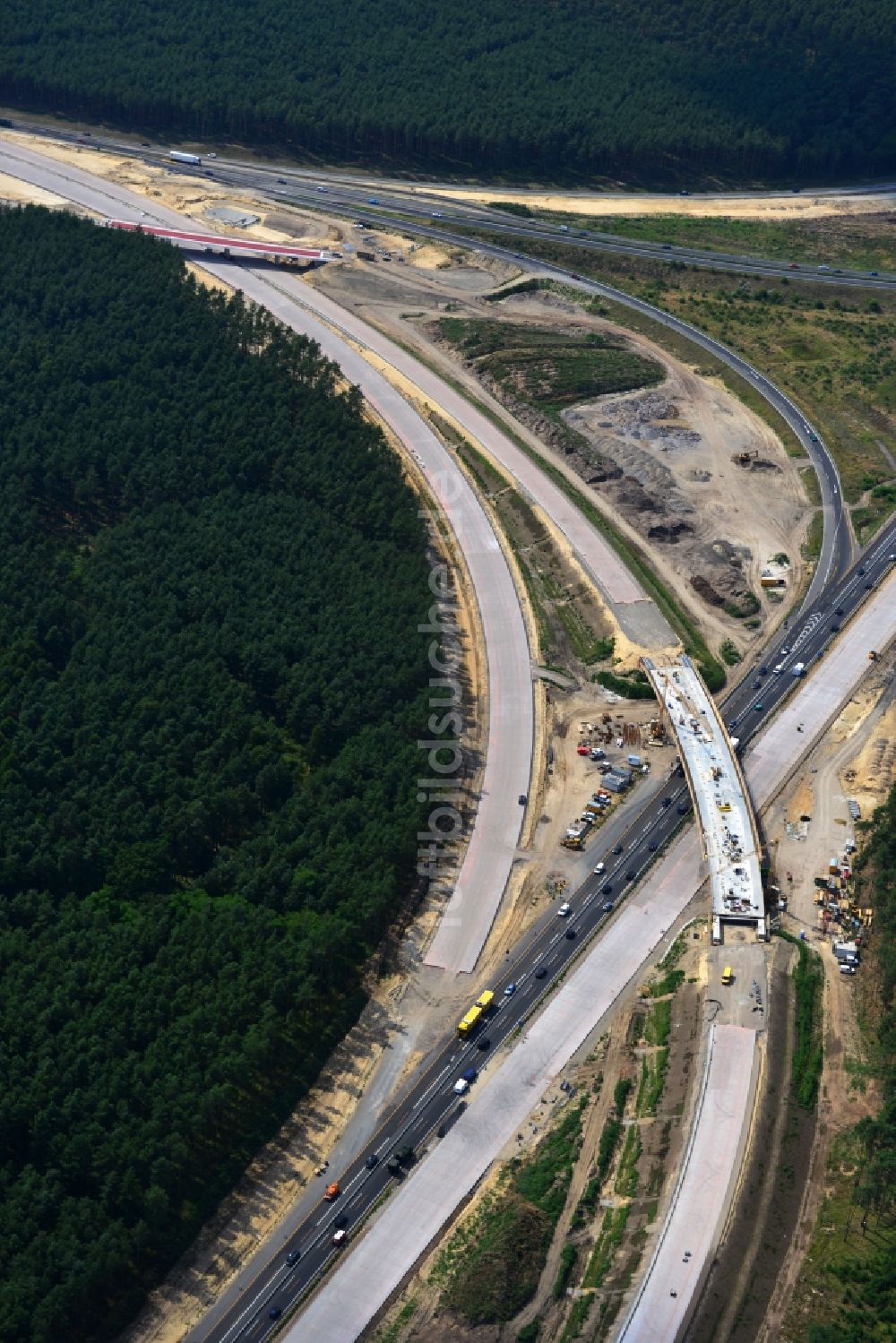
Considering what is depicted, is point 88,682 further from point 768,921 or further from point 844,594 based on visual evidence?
point 844,594

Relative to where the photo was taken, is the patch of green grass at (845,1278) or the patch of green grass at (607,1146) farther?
the patch of green grass at (607,1146)

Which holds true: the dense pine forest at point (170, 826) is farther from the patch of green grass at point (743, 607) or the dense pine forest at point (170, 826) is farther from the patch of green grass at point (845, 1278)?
the patch of green grass at point (845, 1278)

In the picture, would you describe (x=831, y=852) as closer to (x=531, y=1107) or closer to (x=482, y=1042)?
(x=482, y=1042)

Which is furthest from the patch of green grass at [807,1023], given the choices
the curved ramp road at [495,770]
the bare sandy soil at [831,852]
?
the curved ramp road at [495,770]

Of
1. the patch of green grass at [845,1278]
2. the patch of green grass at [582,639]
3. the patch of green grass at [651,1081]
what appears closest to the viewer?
the patch of green grass at [845,1278]

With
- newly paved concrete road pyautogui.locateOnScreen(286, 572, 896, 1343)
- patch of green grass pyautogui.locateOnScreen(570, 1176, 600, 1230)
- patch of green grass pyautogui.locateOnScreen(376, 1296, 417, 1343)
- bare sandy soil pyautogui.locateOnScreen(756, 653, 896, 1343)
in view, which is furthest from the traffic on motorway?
patch of green grass pyautogui.locateOnScreen(570, 1176, 600, 1230)

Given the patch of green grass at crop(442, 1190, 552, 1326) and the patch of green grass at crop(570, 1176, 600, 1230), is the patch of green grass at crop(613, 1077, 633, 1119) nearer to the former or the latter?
the patch of green grass at crop(570, 1176, 600, 1230)

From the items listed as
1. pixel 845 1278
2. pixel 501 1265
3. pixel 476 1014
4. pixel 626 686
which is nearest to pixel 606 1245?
pixel 501 1265

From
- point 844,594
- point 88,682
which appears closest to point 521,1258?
point 88,682

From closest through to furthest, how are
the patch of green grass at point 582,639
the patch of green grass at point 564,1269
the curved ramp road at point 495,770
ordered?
1. the patch of green grass at point 564,1269
2. the curved ramp road at point 495,770
3. the patch of green grass at point 582,639
